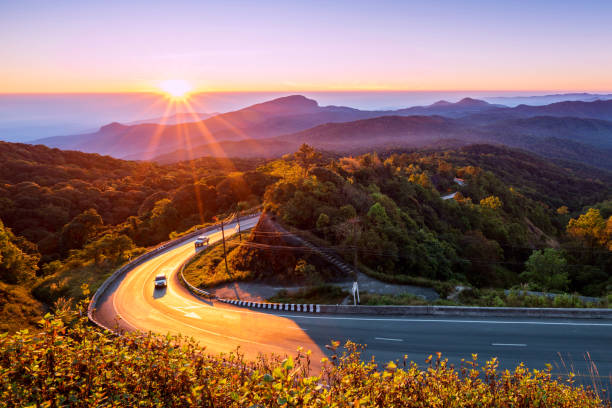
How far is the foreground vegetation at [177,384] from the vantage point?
414 cm

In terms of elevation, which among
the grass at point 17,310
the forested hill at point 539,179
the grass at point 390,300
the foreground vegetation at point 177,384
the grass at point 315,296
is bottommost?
the forested hill at point 539,179

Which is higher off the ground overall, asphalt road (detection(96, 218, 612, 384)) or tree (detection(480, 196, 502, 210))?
asphalt road (detection(96, 218, 612, 384))

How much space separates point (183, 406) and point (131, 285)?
32.1 metres

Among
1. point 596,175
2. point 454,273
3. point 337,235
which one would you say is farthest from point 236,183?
point 596,175

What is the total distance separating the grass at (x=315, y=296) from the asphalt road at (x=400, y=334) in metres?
2.37

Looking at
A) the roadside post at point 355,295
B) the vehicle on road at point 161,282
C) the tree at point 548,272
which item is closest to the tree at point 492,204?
the tree at point 548,272

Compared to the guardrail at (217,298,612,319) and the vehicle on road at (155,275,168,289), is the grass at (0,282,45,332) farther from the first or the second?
the guardrail at (217,298,612,319)

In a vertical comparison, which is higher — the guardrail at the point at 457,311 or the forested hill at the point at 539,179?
the guardrail at the point at 457,311

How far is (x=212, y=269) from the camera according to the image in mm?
33969

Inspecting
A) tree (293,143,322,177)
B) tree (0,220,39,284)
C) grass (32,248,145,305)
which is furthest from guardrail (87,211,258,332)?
tree (293,143,322,177)

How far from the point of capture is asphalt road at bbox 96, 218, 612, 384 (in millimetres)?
13719

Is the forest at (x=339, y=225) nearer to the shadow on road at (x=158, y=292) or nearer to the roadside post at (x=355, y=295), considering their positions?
the roadside post at (x=355, y=295)

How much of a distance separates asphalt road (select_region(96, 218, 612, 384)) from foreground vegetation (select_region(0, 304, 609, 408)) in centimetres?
859

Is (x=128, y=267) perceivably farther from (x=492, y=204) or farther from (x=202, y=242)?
(x=492, y=204)
